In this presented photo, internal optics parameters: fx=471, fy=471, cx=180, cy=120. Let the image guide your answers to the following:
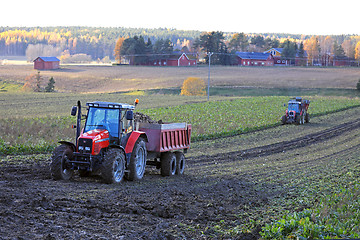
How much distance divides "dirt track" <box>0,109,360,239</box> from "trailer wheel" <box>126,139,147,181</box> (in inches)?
12.7

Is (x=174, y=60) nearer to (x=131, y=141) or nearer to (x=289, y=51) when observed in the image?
(x=289, y=51)

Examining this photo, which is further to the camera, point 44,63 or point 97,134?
point 44,63

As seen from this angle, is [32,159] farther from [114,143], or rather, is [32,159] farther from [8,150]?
[114,143]

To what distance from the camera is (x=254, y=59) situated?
122062 mm

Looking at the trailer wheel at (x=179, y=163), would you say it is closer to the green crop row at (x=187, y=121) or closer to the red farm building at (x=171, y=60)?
the green crop row at (x=187, y=121)

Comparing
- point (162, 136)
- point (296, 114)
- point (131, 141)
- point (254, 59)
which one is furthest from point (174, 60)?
point (131, 141)

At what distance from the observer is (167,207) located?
1069 cm

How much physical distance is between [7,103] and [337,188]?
40.6m

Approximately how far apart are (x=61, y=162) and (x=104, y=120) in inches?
70.7

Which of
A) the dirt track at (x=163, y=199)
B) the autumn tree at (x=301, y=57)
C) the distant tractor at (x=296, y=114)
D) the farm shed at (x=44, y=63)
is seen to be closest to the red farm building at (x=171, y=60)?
the farm shed at (x=44, y=63)

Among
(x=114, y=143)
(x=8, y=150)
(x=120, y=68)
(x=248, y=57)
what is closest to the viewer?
(x=114, y=143)

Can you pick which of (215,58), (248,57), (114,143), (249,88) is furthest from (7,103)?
(248,57)

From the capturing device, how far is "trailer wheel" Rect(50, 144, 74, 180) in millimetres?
12641

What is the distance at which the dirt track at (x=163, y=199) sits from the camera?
876cm
